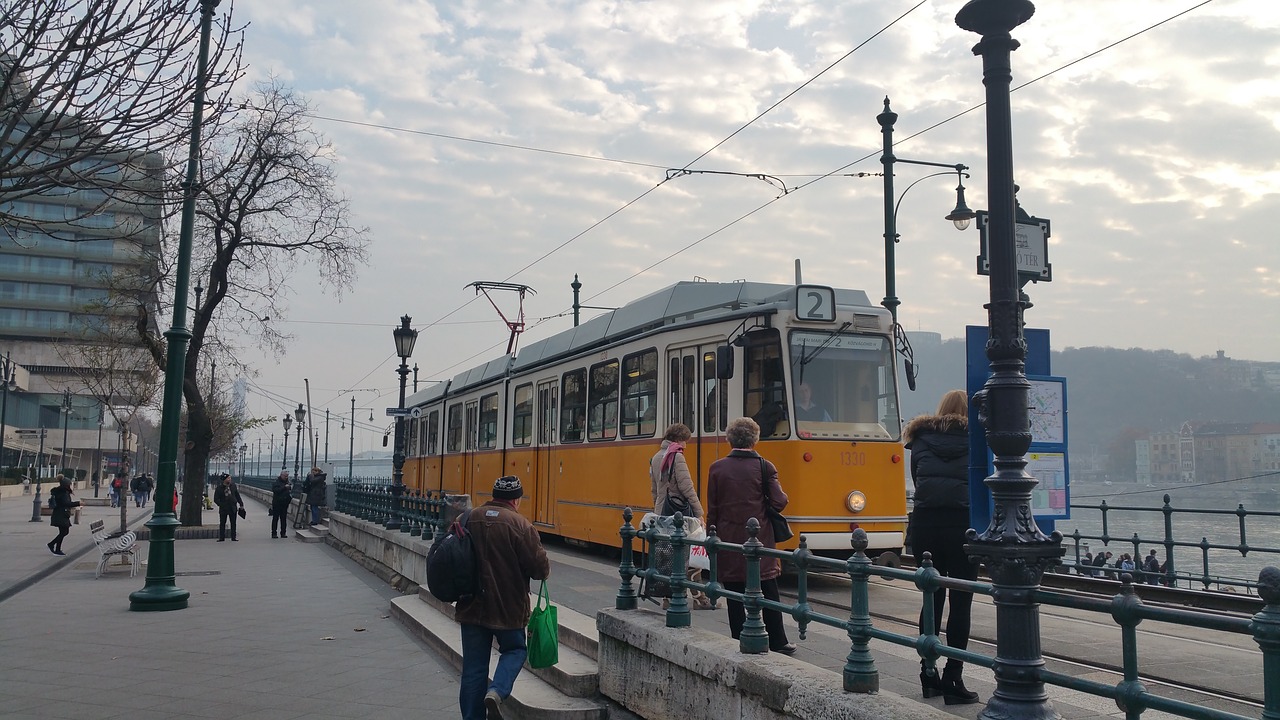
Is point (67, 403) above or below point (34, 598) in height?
above

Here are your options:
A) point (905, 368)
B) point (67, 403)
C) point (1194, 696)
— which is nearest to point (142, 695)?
point (1194, 696)

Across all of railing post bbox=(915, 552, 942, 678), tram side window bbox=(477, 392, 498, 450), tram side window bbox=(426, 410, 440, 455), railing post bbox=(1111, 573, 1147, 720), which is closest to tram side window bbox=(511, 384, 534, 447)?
tram side window bbox=(477, 392, 498, 450)

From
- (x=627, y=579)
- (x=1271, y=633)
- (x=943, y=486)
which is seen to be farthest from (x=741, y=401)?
(x=1271, y=633)

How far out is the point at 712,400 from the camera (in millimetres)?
11695

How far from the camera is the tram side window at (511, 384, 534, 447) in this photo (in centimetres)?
1761

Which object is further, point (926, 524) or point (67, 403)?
point (67, 403)

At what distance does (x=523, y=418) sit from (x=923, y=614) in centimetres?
1397

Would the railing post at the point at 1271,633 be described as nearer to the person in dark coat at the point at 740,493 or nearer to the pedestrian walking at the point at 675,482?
the person in dark coat at the point at 740,493

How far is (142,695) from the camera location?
307 inches

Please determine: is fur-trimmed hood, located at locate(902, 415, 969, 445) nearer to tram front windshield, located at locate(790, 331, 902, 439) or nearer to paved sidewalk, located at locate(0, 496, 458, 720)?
paved sidewalk, located at locate(0, 496, 458, 720)

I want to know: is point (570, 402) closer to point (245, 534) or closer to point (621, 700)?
point (621, 700)

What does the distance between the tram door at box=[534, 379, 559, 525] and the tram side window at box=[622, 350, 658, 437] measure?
2.88 meters

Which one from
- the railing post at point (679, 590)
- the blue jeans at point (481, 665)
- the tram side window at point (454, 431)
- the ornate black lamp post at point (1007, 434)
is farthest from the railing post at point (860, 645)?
the tram side window at point (454, 431)

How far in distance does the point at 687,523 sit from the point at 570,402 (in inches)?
310
